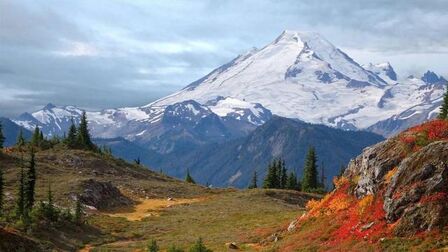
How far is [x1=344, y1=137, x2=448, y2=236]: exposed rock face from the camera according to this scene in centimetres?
4131

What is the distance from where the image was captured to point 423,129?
5147 cm

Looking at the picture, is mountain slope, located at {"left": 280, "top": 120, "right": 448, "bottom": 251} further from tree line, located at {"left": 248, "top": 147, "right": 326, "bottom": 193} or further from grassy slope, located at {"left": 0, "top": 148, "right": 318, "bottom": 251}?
tree line, located at {"left": 248, "top": 147, "right": 326, "bottom": 193}

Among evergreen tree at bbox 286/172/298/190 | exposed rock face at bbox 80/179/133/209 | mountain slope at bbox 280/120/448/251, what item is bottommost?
evergreen tree at bbox 286/172/298/190

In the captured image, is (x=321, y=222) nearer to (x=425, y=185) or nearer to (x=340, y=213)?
(x=340, y=213)

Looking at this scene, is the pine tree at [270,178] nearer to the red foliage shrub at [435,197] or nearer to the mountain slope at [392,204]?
the mountain slope at [392,204]

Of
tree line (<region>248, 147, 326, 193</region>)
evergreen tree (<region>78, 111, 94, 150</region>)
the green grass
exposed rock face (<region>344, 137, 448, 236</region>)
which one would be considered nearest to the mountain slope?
exposed rock face (<region>344, 137, 448, 236</region>)

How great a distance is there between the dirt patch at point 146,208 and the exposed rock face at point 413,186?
156 feet

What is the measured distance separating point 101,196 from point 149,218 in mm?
14949

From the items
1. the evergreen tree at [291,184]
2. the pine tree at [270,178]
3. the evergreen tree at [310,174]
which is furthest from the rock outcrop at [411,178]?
the evergreen tree at [291,184]

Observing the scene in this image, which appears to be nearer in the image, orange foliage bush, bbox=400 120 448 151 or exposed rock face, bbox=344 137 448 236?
exposed rock face, bbox=344 137 448 236

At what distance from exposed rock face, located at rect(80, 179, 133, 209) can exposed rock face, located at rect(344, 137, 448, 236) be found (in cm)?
5557

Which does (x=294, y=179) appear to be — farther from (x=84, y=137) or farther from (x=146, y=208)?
(x=146, y=208)

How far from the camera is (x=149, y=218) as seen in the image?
8600 cm

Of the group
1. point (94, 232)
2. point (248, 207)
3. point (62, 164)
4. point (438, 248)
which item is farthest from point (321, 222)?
point (62, 164)
